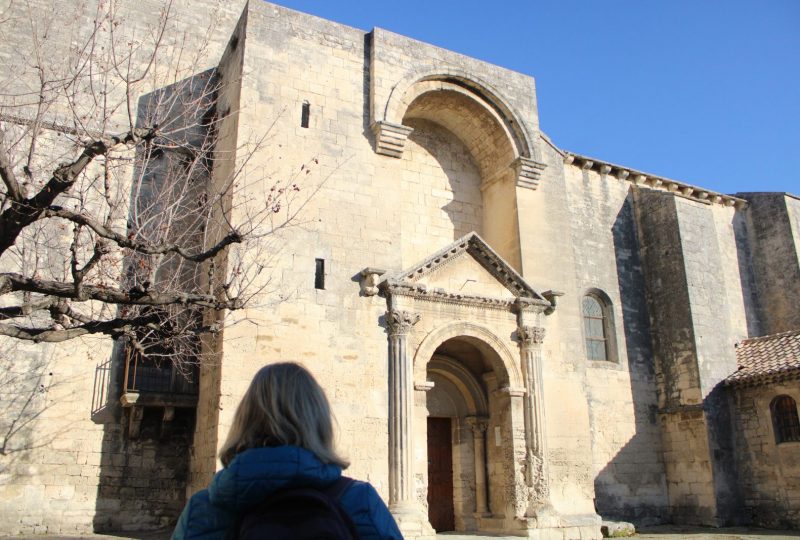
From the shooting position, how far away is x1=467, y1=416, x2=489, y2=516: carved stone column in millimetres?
14219

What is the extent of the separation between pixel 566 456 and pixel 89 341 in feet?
31.5

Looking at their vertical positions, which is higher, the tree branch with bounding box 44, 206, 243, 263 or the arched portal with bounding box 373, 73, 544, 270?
the arched portal with bounding box 373, 73, 544, 270

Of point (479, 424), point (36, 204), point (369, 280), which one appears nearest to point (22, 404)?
point (369, 280)

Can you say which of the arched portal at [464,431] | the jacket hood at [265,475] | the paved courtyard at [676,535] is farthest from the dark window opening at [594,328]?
the jacket hood at [265,475]

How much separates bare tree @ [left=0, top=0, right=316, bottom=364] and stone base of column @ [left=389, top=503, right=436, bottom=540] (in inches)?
173

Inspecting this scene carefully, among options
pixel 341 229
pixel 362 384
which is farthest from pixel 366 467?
pixel 341 229

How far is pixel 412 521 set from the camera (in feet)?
38.6

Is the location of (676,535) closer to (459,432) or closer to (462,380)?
(459,432)

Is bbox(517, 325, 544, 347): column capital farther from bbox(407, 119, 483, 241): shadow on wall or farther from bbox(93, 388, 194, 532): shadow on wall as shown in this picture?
bbox(93, 388, 194, 532): shadow on wall

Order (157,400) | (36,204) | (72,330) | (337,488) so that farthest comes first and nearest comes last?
(157,400) < (72,330) < (36,204) < (337,488)

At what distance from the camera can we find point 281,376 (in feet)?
7.21

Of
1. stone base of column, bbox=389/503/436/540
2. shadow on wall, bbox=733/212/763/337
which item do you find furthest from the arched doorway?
shadow on wall, bbox=733/212/763/337

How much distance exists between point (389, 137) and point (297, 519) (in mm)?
12775

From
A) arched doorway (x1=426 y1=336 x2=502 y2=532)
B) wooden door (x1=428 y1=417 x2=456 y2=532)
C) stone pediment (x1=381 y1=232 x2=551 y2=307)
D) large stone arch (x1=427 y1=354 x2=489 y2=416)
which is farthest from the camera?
large stone arch (x1=427 y1=354 x2=489 y2=416)
